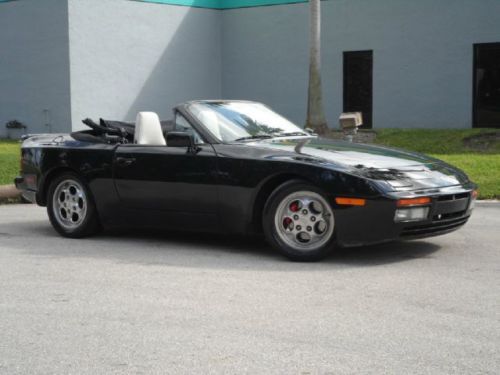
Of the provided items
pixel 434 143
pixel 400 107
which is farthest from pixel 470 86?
pixel 434 143

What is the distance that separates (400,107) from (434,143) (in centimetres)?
491

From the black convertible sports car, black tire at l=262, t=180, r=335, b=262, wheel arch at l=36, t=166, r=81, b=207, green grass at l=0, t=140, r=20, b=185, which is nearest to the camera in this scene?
the black convertible sports car

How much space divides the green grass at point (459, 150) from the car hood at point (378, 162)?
3878 millimetres

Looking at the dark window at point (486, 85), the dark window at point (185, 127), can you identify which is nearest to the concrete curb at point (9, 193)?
the dark window at point (185, 127)

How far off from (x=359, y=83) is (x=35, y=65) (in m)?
8.75

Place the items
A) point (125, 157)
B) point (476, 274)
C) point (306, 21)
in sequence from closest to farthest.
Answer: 1. point (476, 274)
2. point (125, 157)
3. point (306, 21)

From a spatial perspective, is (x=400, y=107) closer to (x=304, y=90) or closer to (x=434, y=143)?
(x=304, y=90)

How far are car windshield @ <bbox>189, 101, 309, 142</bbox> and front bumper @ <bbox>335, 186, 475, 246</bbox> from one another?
143cm

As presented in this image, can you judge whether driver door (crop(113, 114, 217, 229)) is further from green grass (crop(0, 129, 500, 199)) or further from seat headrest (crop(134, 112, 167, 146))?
green grass (crop(0, 129, 500, 199))

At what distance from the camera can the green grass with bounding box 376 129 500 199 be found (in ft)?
39.2

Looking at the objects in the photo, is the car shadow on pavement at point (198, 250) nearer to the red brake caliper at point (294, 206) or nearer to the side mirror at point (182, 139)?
the red brake caliper at point (294, 206)

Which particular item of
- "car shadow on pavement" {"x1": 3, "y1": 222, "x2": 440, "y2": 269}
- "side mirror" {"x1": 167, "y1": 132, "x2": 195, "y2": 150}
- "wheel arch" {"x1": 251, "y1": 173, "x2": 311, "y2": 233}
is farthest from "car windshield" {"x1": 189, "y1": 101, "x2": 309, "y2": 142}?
"car shadow on pavement" {"x1": 3, "y1": 222, "x2": 440, "y2": 269}

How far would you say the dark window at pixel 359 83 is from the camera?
23.2 metres

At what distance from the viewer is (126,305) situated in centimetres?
570
